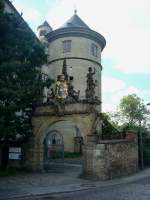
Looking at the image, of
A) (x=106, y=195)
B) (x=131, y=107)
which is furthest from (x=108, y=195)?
(x=131, y=107)

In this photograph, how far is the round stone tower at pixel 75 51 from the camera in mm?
37406

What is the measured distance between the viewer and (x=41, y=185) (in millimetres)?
16922

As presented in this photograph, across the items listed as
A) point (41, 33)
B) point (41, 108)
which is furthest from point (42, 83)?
point (41, 33)

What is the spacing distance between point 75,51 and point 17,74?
18.2 metres

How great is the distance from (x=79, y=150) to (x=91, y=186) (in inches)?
711

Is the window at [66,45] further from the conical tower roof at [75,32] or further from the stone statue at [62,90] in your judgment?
the stone statue at [62,90]

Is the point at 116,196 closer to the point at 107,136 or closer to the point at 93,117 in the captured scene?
the point at 93,117

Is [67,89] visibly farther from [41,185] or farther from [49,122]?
[41,185]

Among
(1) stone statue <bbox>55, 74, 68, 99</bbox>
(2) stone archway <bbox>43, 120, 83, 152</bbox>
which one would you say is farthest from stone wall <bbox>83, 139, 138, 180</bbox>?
(2) stone archway <bbox>43, 120, 83, 152</bbox>

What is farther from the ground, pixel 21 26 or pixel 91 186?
pixel 21 26

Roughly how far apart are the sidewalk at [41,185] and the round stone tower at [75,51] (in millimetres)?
17729

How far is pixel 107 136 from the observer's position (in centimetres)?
2291

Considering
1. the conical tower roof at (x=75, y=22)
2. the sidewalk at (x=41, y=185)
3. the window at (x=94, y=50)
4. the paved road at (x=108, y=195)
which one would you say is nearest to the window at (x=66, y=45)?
the conical tower roof at (x=75, y=22)

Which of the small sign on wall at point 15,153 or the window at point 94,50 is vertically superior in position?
the window at point 94,50
